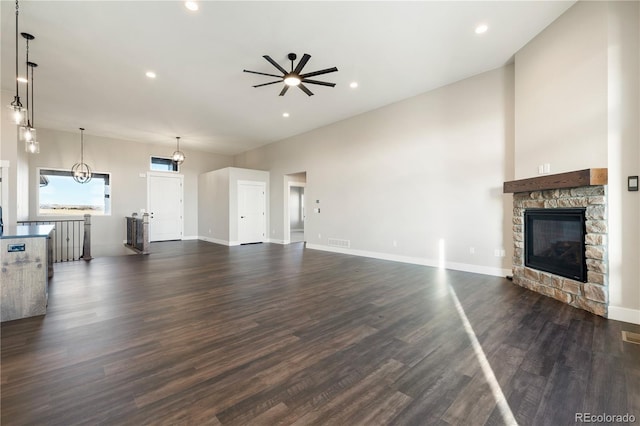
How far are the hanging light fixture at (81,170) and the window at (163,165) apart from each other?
1.83 m

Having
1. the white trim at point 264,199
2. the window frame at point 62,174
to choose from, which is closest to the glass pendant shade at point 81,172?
the window frame at point 62,174

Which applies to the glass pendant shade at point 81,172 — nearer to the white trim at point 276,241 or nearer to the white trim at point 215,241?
the white trim at point 215,241

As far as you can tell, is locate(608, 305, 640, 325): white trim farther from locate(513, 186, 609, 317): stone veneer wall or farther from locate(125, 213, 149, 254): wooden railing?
locate(125, 213, 149, 254): wooden railing

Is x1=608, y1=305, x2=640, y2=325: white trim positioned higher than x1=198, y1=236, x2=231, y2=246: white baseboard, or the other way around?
x1=198, y1=236, x2=231, y2=246: white baseboard

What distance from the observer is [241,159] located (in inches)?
455

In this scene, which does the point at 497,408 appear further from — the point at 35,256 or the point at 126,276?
the point at 126,276

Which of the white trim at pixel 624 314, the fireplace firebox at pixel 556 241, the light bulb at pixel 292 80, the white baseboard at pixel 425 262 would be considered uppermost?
the light bulb at pixel 292 80

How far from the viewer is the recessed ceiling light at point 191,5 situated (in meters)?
3.11

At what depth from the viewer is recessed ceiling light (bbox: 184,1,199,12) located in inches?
122

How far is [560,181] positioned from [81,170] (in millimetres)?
11674

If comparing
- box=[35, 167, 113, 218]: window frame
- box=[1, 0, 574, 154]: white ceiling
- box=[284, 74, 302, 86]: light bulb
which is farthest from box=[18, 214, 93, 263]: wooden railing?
box=[284, 74, 302, 86]: light bulb

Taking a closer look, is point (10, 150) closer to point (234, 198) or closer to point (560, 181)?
point (234, 198)

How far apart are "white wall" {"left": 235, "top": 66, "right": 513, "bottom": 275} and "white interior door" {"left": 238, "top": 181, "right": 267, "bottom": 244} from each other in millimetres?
2475

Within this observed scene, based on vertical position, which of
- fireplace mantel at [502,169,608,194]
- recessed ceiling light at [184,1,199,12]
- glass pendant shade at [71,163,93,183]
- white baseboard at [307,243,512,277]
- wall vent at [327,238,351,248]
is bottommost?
white baseboard at [307,243,512,277]
